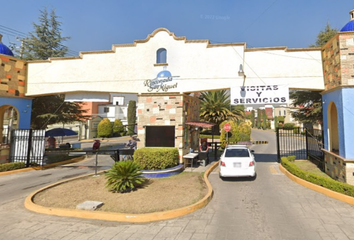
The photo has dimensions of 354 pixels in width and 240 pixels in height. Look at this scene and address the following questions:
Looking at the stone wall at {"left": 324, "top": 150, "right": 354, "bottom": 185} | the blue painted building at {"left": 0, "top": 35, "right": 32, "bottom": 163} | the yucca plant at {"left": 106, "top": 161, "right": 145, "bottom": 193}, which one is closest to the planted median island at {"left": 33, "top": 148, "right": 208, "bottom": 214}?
the yucca plant at {"left": 106, "top": 161, "right": 145, "bottom": 193}

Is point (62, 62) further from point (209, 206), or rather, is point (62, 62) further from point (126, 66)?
point (209, 206)

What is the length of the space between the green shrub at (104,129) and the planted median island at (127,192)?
105ft

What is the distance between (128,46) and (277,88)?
9648mm

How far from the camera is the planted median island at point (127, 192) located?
269 inches

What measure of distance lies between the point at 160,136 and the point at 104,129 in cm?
3179

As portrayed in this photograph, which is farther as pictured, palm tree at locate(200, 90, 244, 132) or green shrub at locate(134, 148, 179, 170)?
palm tree at locate(200, 90, 244, 132)

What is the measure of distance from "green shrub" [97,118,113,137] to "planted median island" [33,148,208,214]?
32085mm

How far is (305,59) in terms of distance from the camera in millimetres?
11398

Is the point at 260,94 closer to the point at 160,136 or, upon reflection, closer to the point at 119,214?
the point at 160,136

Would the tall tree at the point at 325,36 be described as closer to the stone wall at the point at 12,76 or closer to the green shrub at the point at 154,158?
the green shrub at the point at 154,158

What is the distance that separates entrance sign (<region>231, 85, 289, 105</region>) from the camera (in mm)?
11352

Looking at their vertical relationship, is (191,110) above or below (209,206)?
above

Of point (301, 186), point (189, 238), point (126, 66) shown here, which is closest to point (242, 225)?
point (189, 238)

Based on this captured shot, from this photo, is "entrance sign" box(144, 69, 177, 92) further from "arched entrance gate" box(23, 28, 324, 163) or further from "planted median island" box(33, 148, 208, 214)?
"planted median island" box(33, 148, 208, 214)
